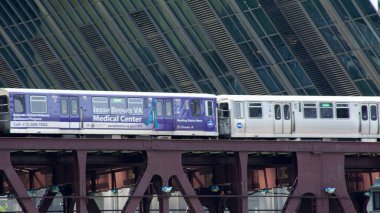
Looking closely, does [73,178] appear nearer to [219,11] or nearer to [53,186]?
[53,186]

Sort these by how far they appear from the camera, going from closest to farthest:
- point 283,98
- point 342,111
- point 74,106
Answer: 1. point 74,106
2. point 283,98
3. point 342,111

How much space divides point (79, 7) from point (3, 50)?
1004 cm

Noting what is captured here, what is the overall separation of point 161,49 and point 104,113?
31414 millimetres

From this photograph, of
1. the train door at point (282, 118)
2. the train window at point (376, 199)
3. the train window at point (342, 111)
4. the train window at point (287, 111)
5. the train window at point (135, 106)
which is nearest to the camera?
the train window at point (135, 106)

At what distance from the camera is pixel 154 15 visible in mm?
96938

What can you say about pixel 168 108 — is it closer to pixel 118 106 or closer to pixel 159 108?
pixel 159 108

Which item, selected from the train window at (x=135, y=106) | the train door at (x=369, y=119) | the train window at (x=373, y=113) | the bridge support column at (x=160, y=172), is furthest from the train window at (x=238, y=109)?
the train window at (x=373, y=113)

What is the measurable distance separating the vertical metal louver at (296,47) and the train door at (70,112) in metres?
27.6

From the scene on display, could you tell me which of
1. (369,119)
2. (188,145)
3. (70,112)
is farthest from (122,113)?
(369,119)

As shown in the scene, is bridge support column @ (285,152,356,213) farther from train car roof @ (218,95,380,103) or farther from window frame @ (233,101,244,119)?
window frame @ (233,101,244,119)

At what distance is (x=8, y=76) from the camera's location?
10894 centimetres

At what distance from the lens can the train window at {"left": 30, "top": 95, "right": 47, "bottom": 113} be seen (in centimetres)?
6481

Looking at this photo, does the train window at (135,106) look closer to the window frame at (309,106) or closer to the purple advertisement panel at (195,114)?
the purple advertisement panel at (195,114)

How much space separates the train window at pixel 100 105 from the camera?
6662cm
